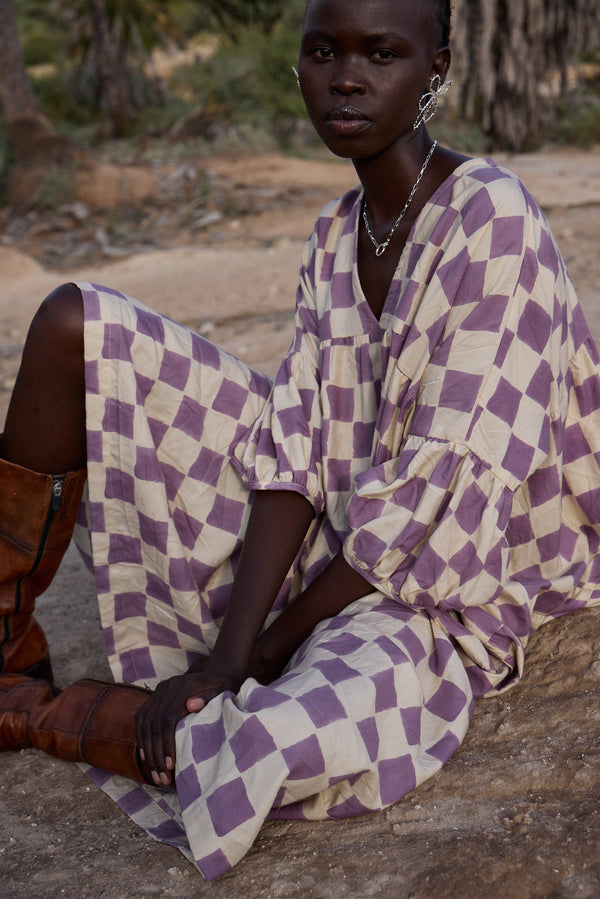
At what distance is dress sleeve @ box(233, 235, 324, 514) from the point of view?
6.08ft

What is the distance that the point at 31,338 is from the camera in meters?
1.82

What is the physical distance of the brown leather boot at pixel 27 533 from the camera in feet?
6.04

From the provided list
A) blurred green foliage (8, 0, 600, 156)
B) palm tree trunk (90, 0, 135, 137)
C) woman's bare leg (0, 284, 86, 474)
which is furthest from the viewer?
palm tree trunk (90, 0, 135, 137)

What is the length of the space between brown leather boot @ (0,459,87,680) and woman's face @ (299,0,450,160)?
87 cm

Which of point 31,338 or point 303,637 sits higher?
point 31,338

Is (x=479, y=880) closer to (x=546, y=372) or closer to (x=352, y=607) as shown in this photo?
(x=352, y=607)

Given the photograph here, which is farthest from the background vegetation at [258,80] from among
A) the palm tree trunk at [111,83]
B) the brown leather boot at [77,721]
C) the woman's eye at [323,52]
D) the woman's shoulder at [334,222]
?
the brown leather boot at [77,721]

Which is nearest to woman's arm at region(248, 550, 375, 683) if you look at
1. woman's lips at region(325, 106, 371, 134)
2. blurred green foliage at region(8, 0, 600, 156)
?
woman's lips at region(325, 106, 371, 134)

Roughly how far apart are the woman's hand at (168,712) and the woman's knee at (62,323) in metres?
0.68

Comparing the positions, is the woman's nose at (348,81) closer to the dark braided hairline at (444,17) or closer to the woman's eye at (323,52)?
the woman's eye at (323,52)

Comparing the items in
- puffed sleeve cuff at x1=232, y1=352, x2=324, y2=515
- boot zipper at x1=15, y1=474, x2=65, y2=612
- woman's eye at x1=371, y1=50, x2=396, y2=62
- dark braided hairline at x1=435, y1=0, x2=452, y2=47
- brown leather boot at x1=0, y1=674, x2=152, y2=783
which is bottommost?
brown leather boot at x1=0, y1=674, x2=152, y2=783

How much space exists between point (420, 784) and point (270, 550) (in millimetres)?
514

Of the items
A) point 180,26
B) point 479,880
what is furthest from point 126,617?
point 180,26

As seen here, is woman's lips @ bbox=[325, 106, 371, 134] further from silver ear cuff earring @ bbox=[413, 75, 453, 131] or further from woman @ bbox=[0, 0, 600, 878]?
silver ear cuff earring @ bbox=[413, 75, 453, 131]
